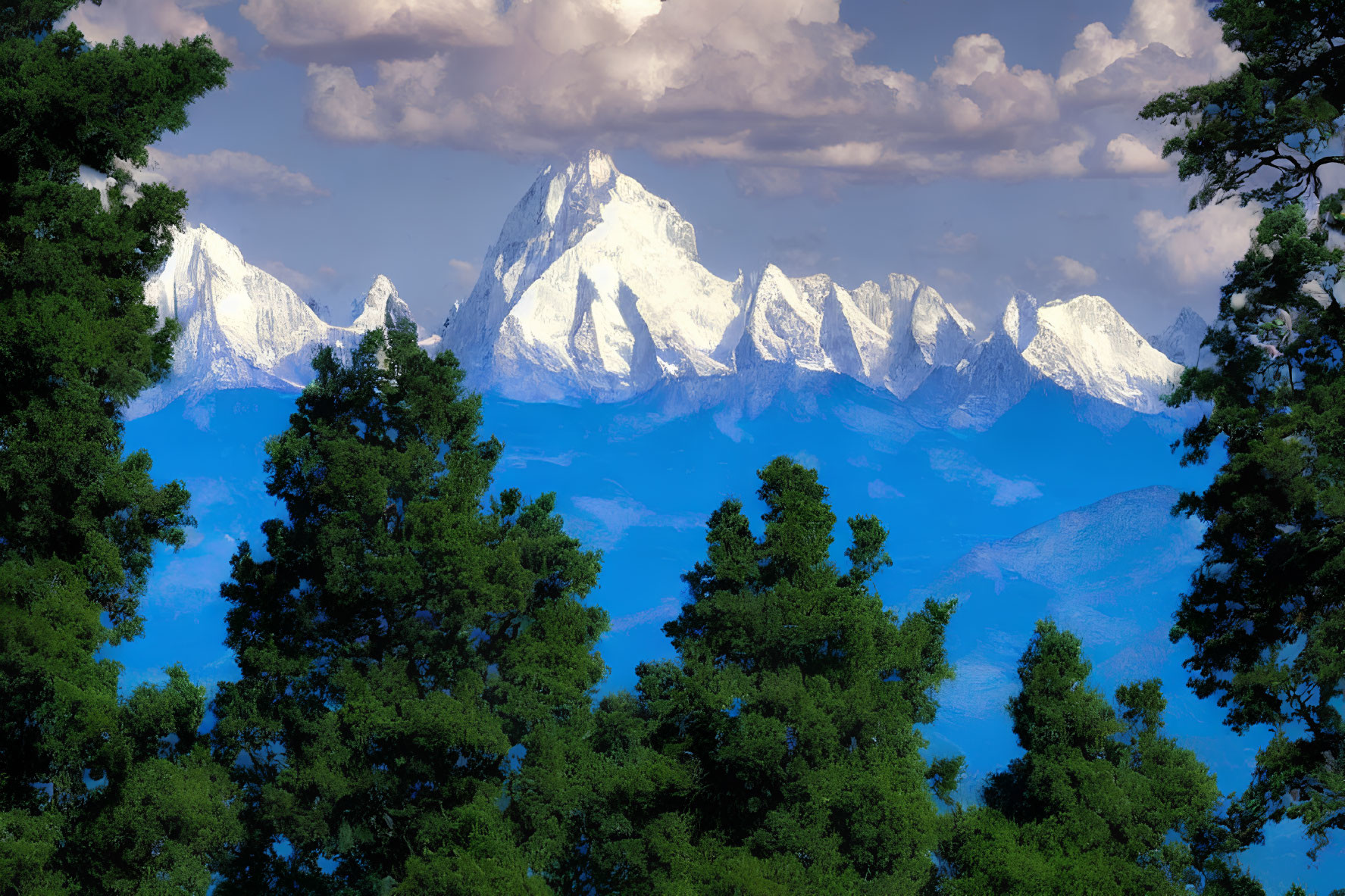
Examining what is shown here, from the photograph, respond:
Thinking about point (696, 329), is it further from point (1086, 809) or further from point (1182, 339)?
point (1086, 809)

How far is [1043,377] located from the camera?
9219cm

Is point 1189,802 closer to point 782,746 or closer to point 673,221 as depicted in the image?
point 782,746

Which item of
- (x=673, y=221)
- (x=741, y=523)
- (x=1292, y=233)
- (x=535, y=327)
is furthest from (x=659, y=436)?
(x=1292, y=233)

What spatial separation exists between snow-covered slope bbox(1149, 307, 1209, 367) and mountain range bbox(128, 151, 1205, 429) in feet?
0.52

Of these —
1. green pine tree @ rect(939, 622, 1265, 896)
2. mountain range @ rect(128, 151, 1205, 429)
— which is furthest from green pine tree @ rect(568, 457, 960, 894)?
mountain range @ rect(128, 151, 1205, 429)

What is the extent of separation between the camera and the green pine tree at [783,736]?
20.3 meters

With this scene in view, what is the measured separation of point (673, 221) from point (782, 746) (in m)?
89.4

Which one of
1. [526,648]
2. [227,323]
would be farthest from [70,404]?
[227,323]

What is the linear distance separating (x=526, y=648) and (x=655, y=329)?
74.1 meters

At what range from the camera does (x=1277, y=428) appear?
1680 centimetres

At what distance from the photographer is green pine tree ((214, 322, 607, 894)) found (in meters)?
25.0

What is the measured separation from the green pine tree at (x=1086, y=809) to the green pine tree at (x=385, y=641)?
9.45 metres

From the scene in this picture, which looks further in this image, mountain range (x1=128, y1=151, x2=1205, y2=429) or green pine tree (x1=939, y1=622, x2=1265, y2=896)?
mountain range (x1=128, y1=151, x2=1205, y2=429)

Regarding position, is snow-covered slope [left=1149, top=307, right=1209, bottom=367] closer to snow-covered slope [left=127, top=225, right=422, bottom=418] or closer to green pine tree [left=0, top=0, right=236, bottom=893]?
snow-covered slope [left=127, top=225, right=422, bottom=418]
